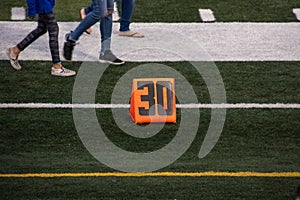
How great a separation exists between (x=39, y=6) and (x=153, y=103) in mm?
1900

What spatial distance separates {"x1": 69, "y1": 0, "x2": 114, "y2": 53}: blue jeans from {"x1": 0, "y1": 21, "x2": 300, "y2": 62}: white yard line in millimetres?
326

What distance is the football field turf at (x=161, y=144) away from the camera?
733 cm

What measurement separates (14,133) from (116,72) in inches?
82.5

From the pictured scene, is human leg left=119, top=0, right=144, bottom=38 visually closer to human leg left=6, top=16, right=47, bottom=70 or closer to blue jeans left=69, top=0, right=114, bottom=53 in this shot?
blue jeans left=69, top=0, right=114, bottom=53

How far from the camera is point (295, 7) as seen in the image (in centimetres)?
1280

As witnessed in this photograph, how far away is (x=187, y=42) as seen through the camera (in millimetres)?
11570

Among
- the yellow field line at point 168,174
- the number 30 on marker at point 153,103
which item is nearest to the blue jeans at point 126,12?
the number 30 on marker at point 153,103

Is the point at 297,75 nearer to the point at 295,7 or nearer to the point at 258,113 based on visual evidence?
the point at 258,113

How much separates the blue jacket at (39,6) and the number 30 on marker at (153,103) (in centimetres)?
168

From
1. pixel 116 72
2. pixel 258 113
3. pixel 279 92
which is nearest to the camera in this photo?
pixel 258 113

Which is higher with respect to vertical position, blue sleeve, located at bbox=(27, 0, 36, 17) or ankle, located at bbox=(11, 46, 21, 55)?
blue sleeve, located at bbox=(27, 0, 36, 17)

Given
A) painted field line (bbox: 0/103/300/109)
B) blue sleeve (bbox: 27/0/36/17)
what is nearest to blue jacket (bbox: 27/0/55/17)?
blue sleeve (bbox: 27/0/36/17)

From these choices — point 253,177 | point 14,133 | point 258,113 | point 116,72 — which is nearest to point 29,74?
point 116,72

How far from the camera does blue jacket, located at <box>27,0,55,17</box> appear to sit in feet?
32.9
